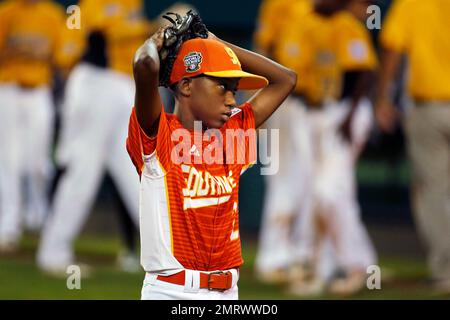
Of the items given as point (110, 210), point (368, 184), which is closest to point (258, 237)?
point (368, 184)

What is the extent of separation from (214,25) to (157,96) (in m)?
7.93

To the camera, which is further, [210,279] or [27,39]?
[27,39]

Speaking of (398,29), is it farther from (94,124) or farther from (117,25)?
(94,124)

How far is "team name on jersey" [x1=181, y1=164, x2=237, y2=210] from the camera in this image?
191 inches

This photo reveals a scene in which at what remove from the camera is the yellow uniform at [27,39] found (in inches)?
465

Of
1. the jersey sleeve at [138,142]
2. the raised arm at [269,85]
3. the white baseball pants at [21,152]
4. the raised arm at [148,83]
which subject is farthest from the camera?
the white baseball pants at [21,152]

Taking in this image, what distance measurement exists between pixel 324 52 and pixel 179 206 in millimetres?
4817

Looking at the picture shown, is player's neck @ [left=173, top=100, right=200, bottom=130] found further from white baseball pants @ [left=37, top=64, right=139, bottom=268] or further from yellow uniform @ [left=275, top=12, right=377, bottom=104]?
white baseball pants @ [left=37, top=64, right=139, bottom=268]

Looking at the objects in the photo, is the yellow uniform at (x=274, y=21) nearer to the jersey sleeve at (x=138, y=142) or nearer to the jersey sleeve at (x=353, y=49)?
the jersey sleeve at (x=353, y=49)

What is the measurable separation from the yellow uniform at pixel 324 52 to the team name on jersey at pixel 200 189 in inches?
178

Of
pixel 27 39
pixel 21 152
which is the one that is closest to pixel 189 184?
pixel 21 152

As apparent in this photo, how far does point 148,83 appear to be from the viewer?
4.53 metres

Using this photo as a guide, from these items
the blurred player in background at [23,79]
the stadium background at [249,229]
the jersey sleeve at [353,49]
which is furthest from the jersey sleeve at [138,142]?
the blurred player in background at [23,79]

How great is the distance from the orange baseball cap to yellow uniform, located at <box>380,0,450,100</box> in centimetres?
438
